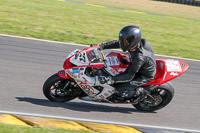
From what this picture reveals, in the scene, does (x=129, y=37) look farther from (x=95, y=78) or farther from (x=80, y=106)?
(x=80, y=106)

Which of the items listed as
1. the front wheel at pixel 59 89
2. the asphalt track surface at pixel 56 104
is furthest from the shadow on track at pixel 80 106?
the front wheel at pixel 59 89

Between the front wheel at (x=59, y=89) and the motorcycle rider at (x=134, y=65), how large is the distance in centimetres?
69

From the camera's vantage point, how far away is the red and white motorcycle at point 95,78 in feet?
21.3

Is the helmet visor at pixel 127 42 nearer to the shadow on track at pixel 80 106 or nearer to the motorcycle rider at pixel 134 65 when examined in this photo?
the motorcycle rider at pixel 134 65

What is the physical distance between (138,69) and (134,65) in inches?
5.3

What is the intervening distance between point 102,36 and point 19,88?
6.53 m

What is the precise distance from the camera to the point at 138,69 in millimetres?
6387

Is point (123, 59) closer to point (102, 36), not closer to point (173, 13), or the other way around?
point (102, 36)

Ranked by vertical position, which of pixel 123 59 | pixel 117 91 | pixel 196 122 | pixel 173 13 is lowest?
pixel 196 122

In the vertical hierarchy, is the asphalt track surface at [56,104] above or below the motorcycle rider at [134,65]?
below

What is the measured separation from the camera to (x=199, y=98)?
27.7ft

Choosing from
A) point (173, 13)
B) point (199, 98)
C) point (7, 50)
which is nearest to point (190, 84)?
point (199, 98)

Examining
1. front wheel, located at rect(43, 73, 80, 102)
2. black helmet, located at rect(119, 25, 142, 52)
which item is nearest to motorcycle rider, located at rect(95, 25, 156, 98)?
black helmet, located at rect(119, 25, 142, 52)

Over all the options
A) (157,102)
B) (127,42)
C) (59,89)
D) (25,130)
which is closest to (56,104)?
(59,89)
